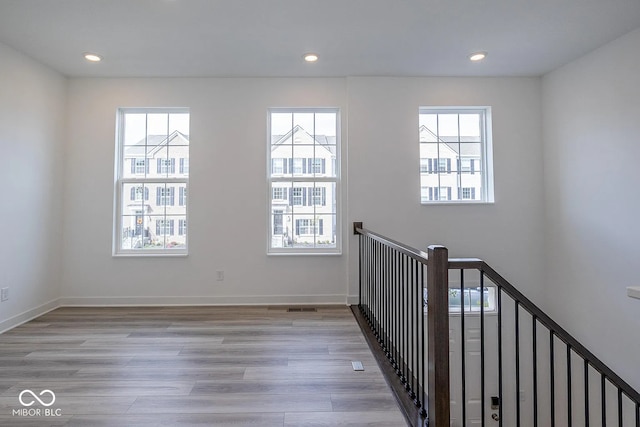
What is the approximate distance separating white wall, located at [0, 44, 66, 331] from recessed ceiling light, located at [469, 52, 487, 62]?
4.42m

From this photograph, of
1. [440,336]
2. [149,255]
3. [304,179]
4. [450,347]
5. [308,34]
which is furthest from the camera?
[304,179]

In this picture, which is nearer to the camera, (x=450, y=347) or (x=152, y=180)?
(x=450, y=347)

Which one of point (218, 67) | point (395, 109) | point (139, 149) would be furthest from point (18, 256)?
point (395, 109)

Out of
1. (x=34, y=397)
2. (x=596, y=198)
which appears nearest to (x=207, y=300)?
(x=34, y=397)

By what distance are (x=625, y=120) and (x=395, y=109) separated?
6.90 ft

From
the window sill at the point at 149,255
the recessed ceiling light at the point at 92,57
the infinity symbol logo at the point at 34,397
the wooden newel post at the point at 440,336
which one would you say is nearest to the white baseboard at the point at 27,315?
the window sill at the point at 149,255

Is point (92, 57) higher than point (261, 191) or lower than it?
higher

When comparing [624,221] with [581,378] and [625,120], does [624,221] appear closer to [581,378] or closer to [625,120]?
[625,120]

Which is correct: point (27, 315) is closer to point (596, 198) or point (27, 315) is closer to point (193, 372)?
point (193, 372)

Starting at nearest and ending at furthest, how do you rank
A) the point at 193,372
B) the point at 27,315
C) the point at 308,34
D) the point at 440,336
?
the point at 440,336
the point at 193,372
the point at 308,34
the point at 27,315

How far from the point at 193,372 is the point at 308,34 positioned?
2.83 m

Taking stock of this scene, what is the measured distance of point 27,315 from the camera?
3.34m

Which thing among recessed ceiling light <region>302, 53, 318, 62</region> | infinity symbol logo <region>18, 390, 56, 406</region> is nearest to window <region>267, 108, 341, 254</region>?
recessed ceiling light <region>302, 53, 318, 62</region>

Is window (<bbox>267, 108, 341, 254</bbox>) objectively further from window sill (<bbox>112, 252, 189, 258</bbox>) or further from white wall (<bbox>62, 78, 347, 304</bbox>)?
window sill (<bbox>112, 252, 189, 258</bbox>)
